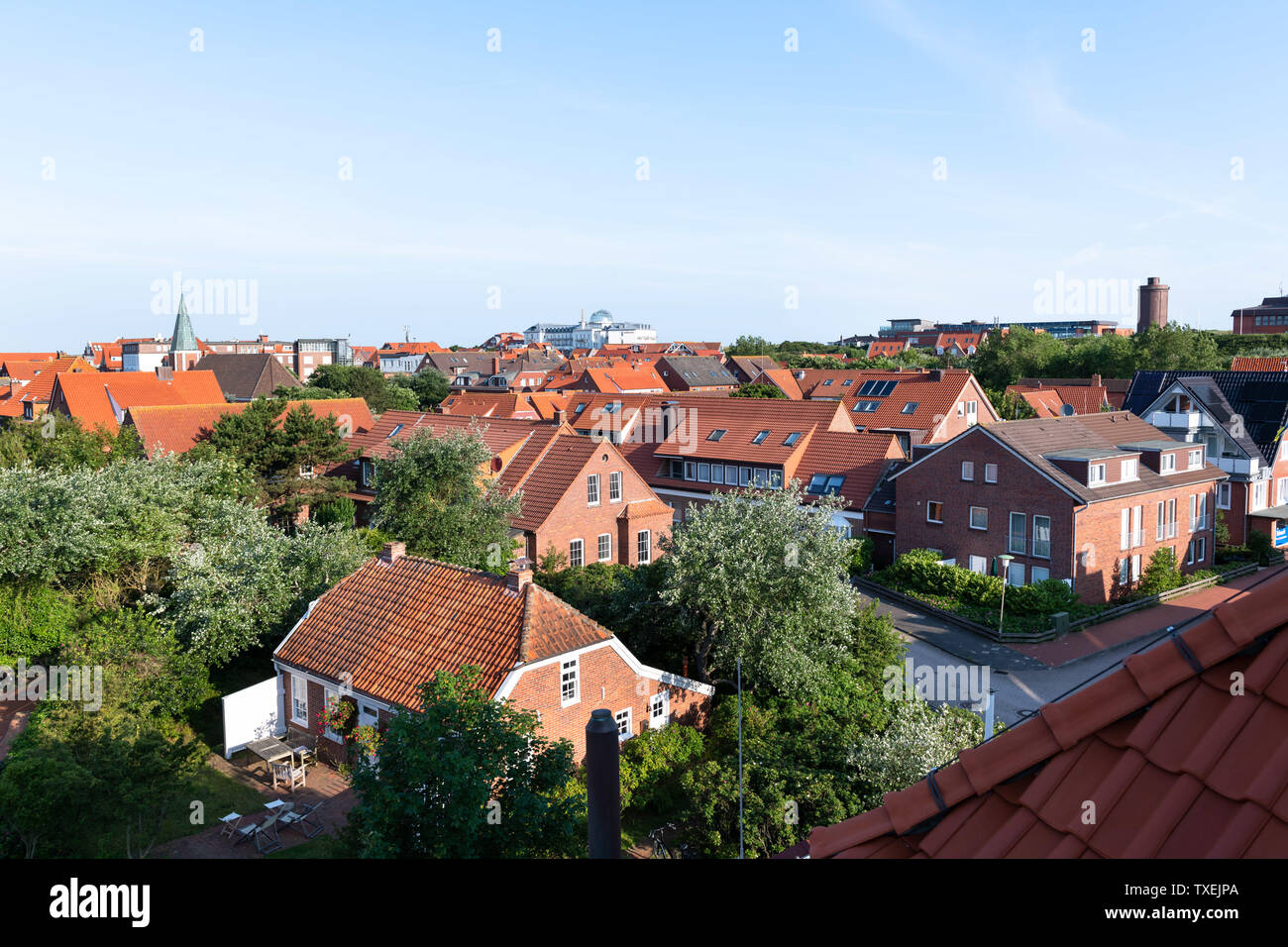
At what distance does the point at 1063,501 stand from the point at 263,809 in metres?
28.4

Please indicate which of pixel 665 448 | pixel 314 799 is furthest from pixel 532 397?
pixel 314 799

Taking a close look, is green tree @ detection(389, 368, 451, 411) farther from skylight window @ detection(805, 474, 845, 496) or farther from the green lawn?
the green lawn

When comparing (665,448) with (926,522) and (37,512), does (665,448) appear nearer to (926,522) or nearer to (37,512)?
(926,522)

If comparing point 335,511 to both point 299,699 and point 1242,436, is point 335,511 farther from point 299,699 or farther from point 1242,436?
point 1242,436

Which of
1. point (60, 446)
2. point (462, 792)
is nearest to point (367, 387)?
point (60, 446)

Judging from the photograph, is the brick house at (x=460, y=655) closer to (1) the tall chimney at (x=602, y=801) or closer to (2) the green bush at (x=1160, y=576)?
(1) the tall chimney at (x=602, y=801)

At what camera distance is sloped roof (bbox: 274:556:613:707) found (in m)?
19.7

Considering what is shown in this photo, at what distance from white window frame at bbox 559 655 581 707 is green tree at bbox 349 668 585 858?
341 inches

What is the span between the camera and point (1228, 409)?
44.8 m

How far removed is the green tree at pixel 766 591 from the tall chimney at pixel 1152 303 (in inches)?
4042

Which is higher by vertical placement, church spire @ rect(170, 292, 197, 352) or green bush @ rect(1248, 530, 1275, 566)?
church spire @ rect(170, 292, 197, 352)

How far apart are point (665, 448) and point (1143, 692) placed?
46.2m

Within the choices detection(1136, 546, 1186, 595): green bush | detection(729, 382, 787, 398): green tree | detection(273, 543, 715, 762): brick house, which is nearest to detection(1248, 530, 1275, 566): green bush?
detection(1136, 546, 1186, 595): green bush

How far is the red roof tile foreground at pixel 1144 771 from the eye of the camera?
11.1 ft
